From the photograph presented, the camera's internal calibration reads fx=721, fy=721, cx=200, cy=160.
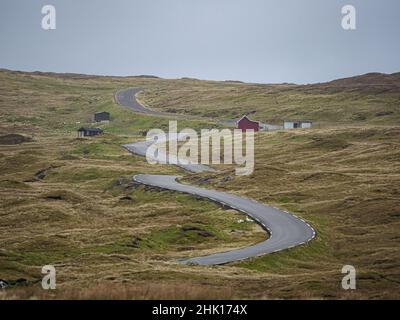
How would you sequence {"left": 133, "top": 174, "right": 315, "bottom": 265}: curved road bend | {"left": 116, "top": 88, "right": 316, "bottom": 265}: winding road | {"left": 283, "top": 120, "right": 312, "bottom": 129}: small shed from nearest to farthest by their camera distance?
{"left": 133, "top": 174, "right": 315, "bottom": 265}: curved road bend < {"left": 116, "top": 88, "right": 316, "bottom": 265}: winding road < {"left": 283, "top": 120, "right": 312, "bottom": 129}: small shed

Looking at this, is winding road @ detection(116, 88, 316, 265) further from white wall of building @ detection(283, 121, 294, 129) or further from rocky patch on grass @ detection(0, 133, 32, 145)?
white wall of building @ detection(283, 121, 294, 129)

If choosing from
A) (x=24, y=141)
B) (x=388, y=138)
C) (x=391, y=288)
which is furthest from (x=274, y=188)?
(x=24, y=141)

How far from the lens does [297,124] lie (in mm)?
193625

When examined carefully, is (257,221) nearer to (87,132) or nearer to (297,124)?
(297,124)

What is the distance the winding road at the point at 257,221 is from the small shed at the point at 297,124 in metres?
76.5

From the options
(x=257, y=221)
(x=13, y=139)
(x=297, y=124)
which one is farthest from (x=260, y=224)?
(x=297, y=124)

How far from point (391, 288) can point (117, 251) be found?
91.1ft

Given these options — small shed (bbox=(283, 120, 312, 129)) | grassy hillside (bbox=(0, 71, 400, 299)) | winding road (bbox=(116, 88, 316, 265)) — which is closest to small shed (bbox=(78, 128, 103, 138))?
grassy hillside (bbox=(0, 71, 400, 299))

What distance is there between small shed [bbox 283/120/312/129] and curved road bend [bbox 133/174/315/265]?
275 feet

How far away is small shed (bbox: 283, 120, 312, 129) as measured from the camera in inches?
7520

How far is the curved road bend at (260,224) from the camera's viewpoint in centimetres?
5922

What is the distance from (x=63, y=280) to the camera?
146 ft

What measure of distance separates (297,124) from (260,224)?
120 meters

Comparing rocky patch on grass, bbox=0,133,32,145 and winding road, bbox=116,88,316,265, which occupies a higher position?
rocky patch on grass, bbox=0,133,32,145
